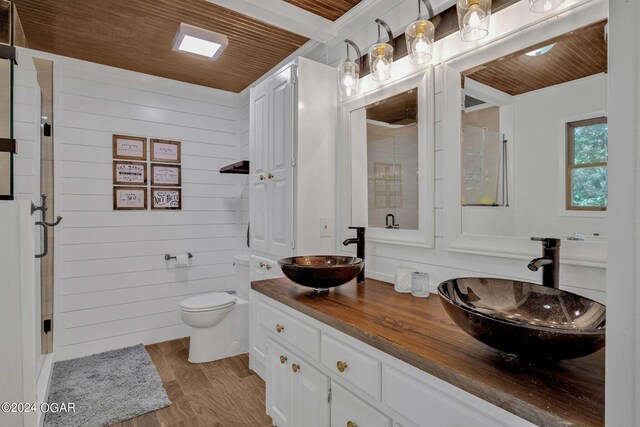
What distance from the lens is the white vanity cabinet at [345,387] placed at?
889 millimetres

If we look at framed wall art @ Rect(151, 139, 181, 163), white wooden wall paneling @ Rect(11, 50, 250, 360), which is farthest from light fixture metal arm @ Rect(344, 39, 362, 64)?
framed wall art @ Rect(151, 139, 181, 163)

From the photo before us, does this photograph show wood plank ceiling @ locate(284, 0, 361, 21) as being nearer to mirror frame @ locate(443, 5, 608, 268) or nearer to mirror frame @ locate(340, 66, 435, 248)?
mirror frame @ locate(340, 66, 435, 248)

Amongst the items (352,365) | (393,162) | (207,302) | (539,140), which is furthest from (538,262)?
(207,302)

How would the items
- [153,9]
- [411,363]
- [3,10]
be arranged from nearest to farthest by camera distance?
[411,363]
[3,10]
[153,9]

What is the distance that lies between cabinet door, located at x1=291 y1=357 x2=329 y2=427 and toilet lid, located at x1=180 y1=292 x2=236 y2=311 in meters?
1.40

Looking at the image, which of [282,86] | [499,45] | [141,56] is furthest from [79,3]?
[499,45]

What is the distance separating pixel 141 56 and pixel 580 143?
309cm

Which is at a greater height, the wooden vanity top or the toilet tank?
the wooden vanity top


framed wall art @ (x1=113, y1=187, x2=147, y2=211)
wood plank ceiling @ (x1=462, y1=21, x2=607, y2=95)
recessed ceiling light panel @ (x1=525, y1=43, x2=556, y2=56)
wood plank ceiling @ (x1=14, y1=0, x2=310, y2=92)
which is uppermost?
wood plank ceiling @ (x1=14, y1=0, x2=310, y2=92)

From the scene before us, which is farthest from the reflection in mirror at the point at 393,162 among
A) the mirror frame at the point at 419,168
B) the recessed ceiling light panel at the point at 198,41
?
the recessed ceiling light panel at the point at 198,41

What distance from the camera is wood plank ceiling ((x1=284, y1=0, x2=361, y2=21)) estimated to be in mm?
2119

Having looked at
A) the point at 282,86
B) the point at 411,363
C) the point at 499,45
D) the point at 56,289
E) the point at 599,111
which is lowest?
Result: the point at 56,289

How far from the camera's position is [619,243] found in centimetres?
55

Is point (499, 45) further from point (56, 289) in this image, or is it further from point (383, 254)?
point (56, 289)
